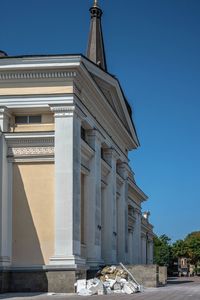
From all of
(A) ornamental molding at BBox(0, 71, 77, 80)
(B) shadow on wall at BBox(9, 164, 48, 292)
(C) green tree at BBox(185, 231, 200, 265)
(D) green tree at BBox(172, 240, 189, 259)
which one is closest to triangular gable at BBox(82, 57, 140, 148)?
(A) ornamental molding at BBox(0, 71, 77, 80)

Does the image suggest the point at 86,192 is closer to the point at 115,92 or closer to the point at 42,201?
the point at 42,201

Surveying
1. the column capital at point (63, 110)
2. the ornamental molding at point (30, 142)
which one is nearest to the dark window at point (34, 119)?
the ornamental molding at point (30, 142)

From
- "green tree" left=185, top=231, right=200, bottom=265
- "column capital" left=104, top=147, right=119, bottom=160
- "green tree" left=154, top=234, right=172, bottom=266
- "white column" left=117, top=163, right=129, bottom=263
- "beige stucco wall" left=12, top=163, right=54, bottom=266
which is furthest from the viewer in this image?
"green tree" left=185, top=231, right=200, bottom=265

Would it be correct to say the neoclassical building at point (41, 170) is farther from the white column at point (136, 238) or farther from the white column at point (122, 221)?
the white column at point (136, 238)

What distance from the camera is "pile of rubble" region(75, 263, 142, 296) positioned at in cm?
2808

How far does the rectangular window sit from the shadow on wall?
2327 millimetres

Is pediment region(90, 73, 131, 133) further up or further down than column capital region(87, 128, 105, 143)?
further up

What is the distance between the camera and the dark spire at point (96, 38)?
58.0 metres

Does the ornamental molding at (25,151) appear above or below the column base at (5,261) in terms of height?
above

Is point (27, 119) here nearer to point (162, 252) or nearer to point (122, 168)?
point (122, 168)

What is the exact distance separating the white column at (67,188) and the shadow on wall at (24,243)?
1.19 meters

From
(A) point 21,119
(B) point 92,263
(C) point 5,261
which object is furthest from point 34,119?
(B) point 92,263

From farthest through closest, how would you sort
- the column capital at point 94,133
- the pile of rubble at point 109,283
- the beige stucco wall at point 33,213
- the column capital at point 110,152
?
the column capital at point 110,152, the column capital at point 94,133, the beige stucco wall at point 33,213, the pile of rubble at point 109,283

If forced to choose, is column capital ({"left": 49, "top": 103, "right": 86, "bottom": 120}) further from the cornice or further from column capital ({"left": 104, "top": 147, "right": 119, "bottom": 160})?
column capital ({"left": 104, "top": 147, "right": 119, "bottom": 160})
